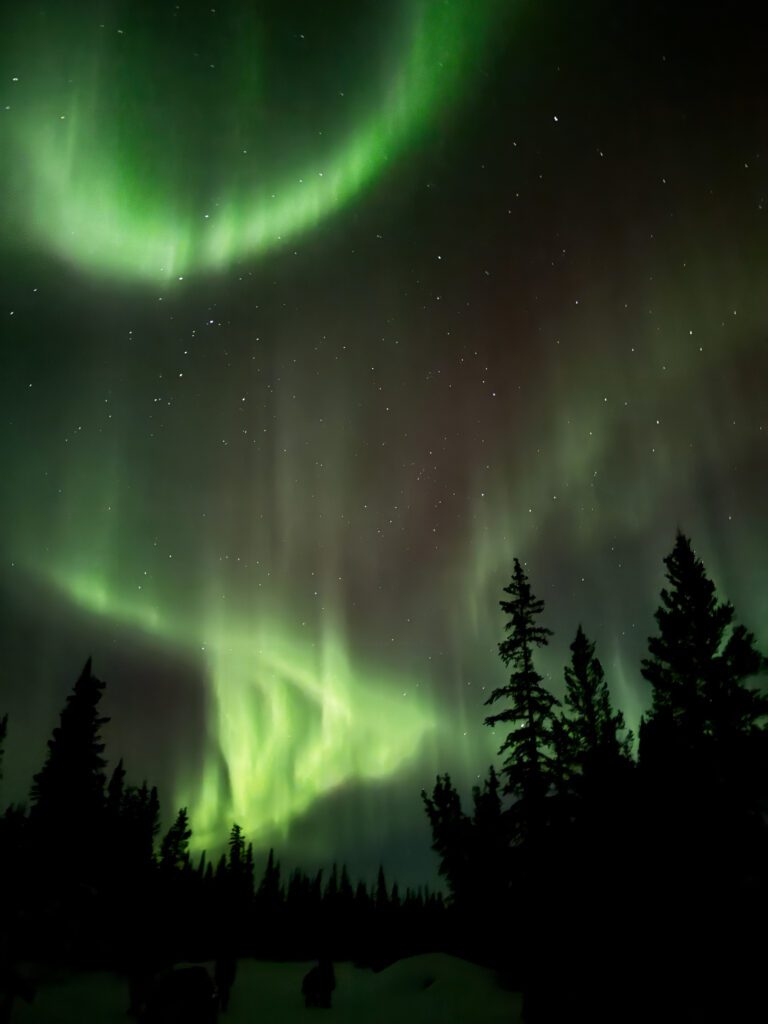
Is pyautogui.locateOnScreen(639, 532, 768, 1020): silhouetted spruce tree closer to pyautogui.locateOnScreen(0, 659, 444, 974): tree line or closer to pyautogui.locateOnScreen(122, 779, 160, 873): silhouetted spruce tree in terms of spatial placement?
pyautogui.locateOnScreen(0, 659, 444, 974): tree line

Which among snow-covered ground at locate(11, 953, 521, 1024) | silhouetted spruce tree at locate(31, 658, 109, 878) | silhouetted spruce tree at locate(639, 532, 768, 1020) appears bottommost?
snow-covered ground at locate(11, 953, 521, 1024)

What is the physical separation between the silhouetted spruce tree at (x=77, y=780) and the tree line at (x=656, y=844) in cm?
2421

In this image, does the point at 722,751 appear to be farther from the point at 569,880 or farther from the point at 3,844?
the point at 3,844

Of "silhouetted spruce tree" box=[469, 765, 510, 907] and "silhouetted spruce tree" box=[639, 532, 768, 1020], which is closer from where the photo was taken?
"silhouetted spruce tree" box=[639, 532, 768, 1020]

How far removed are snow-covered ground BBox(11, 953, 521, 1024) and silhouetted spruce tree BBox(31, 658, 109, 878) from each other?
6.24 meters

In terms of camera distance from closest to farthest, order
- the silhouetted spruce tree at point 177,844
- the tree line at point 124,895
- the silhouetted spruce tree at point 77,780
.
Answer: the tree line at point 124,895 → the silhouetted spruce tree at point 77,780 → the silhouetted spruce tree at point 177,844

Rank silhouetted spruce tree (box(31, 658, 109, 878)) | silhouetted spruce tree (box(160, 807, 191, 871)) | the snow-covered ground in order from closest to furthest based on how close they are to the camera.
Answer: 1. the snow-covered ground
2. silhouetted spruce tree (box(31, 658, 109, 878))
3. silhouetted spruce tree (box(160, 807, 191, 871))

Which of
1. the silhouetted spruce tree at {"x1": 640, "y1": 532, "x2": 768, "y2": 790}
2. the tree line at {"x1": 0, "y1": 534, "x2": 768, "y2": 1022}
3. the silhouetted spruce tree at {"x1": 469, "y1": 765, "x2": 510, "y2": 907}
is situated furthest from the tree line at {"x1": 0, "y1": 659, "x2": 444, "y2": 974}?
the silhouetted spruce tree at {"x1": 640, "y1": 532, "x2": 768, "y2": 790}

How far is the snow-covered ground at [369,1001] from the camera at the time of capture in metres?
21.1

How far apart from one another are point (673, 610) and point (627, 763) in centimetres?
1122

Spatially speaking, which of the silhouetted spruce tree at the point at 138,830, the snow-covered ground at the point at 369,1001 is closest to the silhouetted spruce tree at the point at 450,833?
the snow-covered ground at the point at 369,1001

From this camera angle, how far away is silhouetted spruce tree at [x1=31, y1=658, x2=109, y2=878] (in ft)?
115

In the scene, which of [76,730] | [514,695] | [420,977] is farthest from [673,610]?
[76,730]

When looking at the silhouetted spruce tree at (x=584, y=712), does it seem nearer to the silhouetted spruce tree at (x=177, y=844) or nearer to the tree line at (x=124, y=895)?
the tree line at (x=124, y=895)
